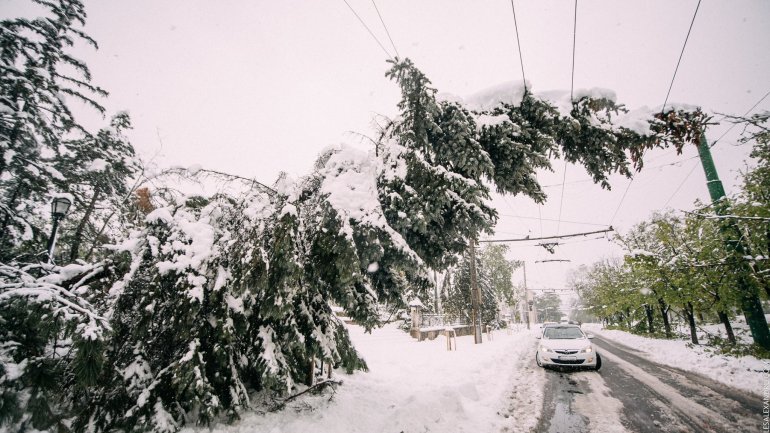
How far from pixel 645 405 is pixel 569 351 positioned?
11.2ft

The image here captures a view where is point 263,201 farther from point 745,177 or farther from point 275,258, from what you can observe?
point 745,177

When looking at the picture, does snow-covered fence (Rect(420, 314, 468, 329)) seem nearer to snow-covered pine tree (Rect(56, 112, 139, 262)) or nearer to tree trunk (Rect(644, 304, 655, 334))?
tree trunk (Rect(644, 304, 655, 334))

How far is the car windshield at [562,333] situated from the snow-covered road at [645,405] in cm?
156

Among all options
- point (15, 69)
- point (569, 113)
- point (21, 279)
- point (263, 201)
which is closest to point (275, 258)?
point (263, 201)

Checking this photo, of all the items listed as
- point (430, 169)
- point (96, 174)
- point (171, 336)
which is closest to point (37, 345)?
point (171, 336)

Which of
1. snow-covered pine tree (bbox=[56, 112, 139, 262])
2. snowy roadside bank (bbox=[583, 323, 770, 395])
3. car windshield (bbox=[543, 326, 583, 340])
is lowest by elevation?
snowy roadside bank (bbox=[583, 323, 770, 395])

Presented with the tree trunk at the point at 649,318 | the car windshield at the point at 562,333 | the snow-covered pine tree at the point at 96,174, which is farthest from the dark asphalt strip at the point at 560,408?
the tree trunk at the point at 649,318

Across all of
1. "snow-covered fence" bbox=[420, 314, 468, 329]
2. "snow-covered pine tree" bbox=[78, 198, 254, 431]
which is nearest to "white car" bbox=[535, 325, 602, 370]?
"snow-covered pine tree" bbox=[78, 198, 254, 431]

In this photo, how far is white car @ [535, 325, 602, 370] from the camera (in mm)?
9094

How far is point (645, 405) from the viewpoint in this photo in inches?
231

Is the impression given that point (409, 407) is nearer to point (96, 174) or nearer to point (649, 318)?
point (96, 174)

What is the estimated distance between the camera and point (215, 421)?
14.0 feet

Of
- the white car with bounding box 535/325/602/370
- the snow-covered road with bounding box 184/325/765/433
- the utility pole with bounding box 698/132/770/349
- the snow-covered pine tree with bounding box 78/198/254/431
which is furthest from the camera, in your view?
the utility pole with bounding box 698/132/770/349

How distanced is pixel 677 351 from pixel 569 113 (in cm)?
1535
